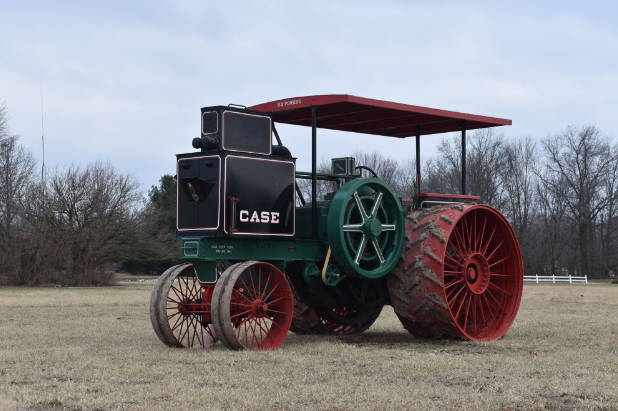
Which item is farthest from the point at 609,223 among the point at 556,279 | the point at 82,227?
the point at 82,227

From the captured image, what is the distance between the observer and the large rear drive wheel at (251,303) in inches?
375

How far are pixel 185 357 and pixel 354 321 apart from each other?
12.5 ft

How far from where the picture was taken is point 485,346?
35.2 ft

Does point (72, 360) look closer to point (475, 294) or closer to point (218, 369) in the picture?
point (218, 369)

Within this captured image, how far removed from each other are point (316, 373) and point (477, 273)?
451 centimetres

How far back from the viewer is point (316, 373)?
805cm

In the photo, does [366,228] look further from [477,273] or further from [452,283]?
[477,273]

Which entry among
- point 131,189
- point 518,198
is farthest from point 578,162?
point 131,189

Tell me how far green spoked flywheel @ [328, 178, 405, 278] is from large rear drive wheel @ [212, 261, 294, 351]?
3.34ft

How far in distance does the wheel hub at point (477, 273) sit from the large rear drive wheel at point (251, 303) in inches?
114

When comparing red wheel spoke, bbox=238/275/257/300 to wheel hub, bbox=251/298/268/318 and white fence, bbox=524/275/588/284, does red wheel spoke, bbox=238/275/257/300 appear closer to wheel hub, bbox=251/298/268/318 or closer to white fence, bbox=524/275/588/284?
wheel hub, bbox=251/298/268/318

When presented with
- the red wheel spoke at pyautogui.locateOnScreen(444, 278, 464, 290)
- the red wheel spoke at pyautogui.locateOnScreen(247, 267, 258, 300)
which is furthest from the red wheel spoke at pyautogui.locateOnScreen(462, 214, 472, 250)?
the red wheel spoke at pyautogui.locateOnScreen(247, 267, 258, 300)

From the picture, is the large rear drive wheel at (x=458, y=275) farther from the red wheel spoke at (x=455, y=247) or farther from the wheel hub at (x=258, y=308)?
the wheel hub at (x=258, y=308)

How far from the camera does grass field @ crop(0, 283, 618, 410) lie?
660 cm
